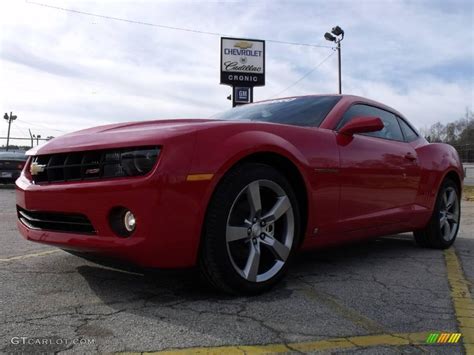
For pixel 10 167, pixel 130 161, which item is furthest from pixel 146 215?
pixel 10 167

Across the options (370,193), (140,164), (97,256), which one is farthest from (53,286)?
(370,193)

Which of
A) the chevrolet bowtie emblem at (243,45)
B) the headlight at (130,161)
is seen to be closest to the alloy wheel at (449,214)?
the headlight at (130,161)

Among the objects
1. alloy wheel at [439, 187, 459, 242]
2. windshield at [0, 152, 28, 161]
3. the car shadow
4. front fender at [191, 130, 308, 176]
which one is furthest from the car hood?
windshield at [0, 152, 28, 161]

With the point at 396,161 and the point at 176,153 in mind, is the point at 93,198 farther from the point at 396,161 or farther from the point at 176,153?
the point at 396,161

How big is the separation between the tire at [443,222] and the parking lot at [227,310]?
0.99 metres

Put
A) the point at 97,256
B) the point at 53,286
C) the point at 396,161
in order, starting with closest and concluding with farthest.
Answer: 1. the point at 97,256
2. the point at 53,286
3. the point at 396,161

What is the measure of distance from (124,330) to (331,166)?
192cm

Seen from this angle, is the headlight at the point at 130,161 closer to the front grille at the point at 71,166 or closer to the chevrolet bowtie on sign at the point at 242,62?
the front grille at the point at 71,166

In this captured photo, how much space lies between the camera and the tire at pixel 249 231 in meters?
2.95

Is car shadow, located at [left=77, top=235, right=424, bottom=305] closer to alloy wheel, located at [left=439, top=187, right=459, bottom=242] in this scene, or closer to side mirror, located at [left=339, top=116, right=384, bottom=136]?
side mirror, located at [left=339, top=116, right=384, bottom=136]

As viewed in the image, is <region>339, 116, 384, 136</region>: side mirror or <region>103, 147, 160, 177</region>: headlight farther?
<region>339, 116, 384, 136</region>: side mirror

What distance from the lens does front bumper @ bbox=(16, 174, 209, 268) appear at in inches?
108

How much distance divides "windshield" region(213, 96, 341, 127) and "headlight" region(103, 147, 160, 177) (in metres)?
1.47

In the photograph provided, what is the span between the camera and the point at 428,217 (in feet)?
16.9
